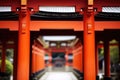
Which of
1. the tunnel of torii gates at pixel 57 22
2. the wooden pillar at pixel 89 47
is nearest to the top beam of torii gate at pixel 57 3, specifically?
the tunnel of torii gates at pixel 57 22

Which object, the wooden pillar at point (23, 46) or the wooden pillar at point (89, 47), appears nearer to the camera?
the wooden pillar at point (23, 46)

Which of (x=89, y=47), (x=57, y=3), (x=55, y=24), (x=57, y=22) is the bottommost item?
(x=89, y=47)

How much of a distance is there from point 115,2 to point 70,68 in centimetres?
4673

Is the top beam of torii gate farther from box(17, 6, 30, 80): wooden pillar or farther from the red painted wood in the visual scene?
the red painted wood

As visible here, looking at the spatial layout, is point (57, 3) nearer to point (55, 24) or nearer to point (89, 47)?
point (55, 24)

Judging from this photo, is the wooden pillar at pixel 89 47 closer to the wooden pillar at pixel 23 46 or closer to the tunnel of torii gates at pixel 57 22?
the tunnel of torii gates at pixel 57 22

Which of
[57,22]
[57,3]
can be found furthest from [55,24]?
[57,3]

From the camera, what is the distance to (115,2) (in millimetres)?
15414

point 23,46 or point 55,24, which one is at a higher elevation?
point 55,24

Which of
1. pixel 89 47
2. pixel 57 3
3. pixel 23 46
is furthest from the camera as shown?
pixel 57 3

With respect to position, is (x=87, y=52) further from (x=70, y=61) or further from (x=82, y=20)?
(x=70, y=61)

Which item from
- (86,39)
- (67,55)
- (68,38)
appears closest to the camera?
(86,39)

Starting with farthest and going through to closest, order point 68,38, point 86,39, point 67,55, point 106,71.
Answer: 1. point 67,55
2. point 68,38
3. point 106,71
4. point 86,39

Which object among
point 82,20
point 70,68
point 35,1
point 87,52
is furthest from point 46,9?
point 70,68
